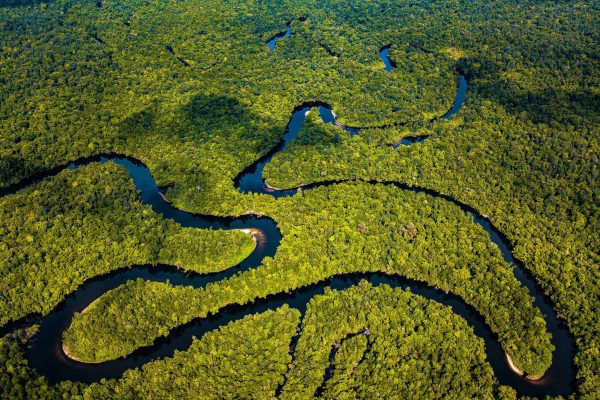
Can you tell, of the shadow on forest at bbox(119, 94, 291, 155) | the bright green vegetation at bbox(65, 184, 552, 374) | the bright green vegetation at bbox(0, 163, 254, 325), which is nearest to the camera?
the bright green vegetation at bbox(65, 184, 552, 374)

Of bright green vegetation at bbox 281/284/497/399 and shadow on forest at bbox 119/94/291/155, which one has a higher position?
shadow on forest at bbox 119/94/291/155

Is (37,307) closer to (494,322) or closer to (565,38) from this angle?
(494,322)

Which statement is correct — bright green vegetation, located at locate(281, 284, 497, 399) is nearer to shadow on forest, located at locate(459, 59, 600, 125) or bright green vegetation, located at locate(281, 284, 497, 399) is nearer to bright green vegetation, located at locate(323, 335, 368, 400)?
bright green vegetation, located at locate(323, 335, 368, 400)

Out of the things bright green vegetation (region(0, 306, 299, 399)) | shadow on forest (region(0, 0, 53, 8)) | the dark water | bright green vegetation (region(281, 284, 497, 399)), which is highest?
shadow on forest (region(0, 0, 53, 8))

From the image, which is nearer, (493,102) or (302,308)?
(302,308)

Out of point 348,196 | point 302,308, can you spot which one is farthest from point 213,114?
point 302,308

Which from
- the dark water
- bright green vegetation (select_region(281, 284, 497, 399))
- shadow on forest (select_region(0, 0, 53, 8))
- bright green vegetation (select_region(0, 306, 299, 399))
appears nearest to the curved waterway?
bright green vegetation (select_region(0, 306, 299, 399))
